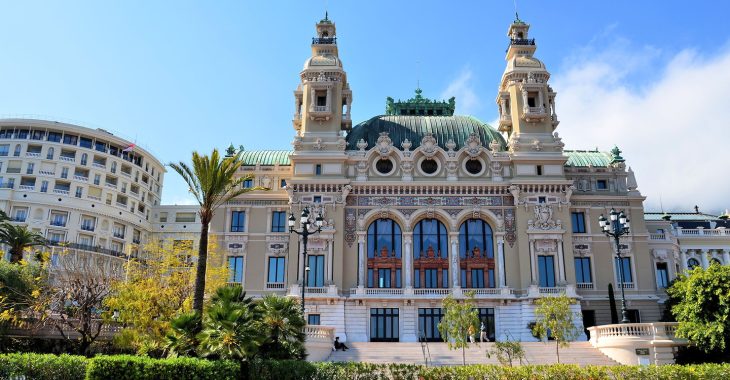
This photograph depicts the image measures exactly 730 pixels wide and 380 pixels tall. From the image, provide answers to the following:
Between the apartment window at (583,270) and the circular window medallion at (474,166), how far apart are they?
11697 millimetres

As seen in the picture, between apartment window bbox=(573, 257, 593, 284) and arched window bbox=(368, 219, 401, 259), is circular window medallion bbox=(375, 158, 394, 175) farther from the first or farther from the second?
apartment window bbox=(573, 257, 593, 284)

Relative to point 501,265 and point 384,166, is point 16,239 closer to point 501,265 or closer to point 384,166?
point 384,166

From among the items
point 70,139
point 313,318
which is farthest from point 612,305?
point 70,139

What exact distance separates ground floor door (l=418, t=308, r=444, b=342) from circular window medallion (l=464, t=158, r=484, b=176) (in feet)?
42.8

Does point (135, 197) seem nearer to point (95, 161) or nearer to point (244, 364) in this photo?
point (95, 161)

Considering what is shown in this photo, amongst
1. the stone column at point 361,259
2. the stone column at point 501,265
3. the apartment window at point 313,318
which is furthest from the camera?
the stone column at point 361,259

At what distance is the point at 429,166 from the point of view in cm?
5384

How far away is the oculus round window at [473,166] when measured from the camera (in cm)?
5362

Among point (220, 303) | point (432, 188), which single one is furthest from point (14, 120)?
point (220, 303)

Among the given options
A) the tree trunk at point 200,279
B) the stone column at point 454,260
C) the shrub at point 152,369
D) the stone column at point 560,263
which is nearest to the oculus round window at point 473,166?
the stone column at point 454,260

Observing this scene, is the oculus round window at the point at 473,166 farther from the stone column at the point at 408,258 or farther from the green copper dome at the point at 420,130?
the stone column at the point at 408,258

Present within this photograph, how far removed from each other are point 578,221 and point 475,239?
1036 centimetres

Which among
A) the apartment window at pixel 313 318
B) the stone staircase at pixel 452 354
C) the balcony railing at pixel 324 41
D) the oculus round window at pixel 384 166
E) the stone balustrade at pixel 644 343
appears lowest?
the stone staircase at pixel 452 354

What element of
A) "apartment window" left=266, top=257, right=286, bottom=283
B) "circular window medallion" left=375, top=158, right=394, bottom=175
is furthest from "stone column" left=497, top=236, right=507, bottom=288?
"apartment window" left=266, top=257, right=286, bottom=283
